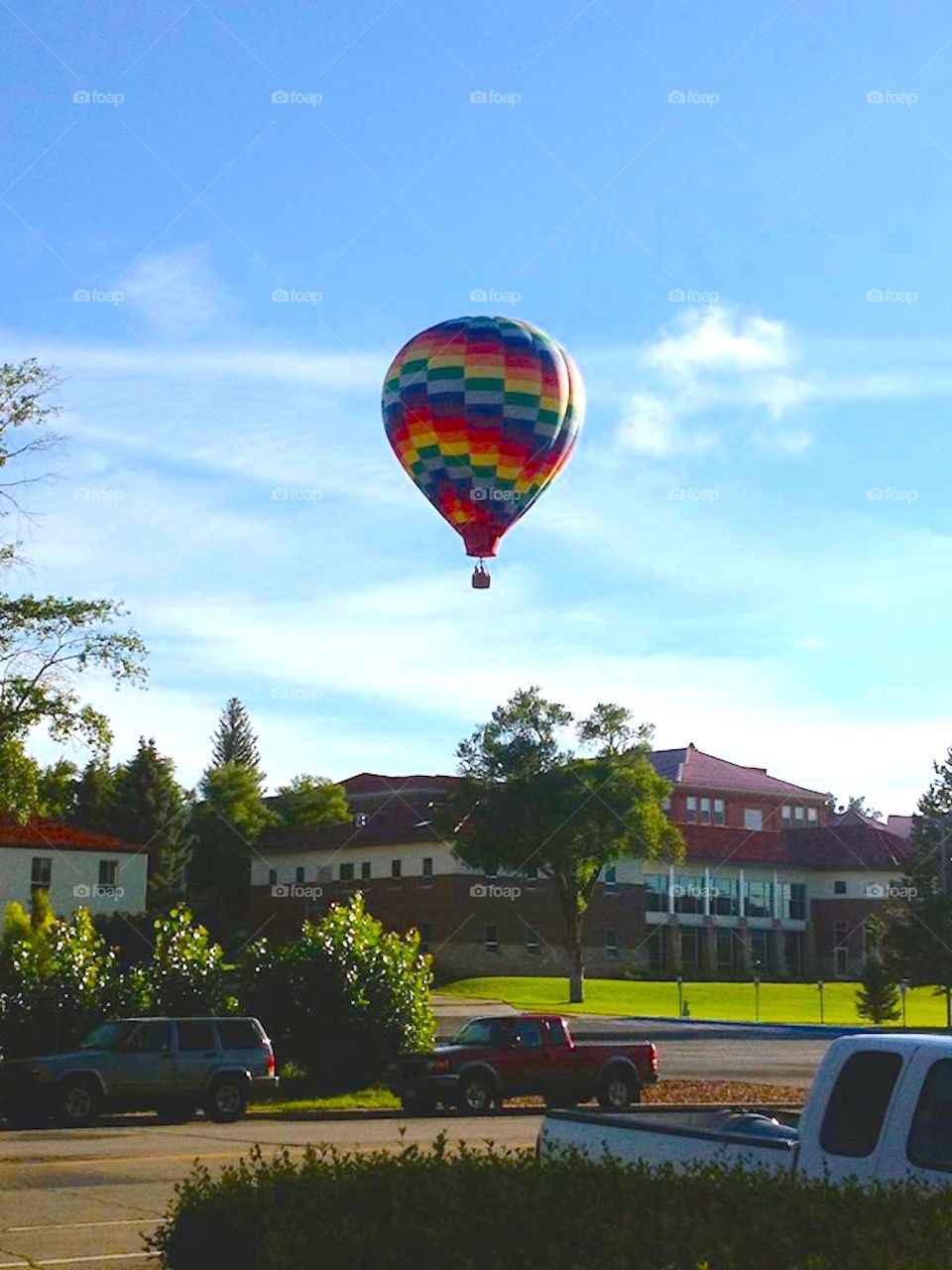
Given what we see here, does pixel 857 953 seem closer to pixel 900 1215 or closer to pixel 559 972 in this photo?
pixel 559 972

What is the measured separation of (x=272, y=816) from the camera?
130500 millimetres

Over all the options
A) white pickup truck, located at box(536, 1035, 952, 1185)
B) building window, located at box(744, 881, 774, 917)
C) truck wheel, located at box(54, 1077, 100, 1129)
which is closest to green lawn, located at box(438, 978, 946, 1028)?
building window, located at box(744, 881, 774, 917)

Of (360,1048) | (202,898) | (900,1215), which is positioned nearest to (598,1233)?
(900,1215)

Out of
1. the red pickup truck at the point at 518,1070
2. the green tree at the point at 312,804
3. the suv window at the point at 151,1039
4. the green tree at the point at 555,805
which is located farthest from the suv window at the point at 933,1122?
the green tree at the point at 312,804

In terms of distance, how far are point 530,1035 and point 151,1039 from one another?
6.69 meters

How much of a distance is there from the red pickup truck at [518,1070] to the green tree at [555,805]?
5407 centimetres

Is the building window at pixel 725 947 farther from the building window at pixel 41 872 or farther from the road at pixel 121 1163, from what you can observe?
the road at pixel 121 1163

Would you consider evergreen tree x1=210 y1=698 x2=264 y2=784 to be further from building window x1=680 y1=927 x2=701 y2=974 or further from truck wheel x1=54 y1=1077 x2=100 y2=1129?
truck wheel x1=54 y1=1077 x2=100 y2=1129

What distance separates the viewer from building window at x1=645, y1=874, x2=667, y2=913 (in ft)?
333

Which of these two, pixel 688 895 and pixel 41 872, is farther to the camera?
pixel 688 895

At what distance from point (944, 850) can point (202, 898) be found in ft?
184

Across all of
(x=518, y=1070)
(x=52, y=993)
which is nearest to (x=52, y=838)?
(x=52, y=993)

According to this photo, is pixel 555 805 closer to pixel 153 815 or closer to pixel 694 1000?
pixel 694 1000

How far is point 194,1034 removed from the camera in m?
28.1
